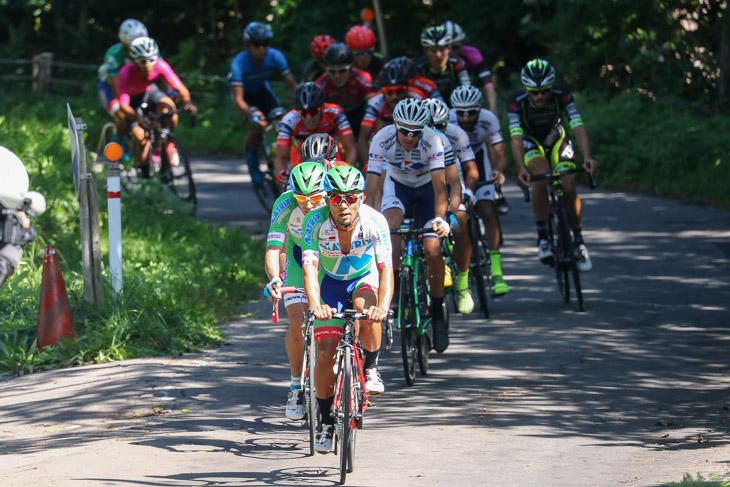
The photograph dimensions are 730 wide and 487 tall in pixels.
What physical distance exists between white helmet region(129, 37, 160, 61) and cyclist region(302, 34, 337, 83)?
1.78 metres

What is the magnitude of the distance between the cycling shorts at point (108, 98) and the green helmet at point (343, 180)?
844 centimetres

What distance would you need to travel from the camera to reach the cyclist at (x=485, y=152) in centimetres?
1187

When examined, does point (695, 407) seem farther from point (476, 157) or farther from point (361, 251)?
point (476, 157)

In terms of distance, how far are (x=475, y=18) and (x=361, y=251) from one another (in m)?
19.9

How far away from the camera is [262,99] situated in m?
15.5

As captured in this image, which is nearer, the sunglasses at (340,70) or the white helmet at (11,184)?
the white helmet at (11,184)

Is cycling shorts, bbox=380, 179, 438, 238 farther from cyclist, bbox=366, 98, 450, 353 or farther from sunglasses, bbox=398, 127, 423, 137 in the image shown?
sunglasses, bbox=398, 127, 423, 137

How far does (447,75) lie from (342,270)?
6851 millimetres

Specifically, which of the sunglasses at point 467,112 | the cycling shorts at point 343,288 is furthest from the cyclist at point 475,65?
the cycling shorts at point 343,288

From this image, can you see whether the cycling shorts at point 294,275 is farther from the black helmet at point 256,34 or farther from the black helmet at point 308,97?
the black helmet at point 256,34

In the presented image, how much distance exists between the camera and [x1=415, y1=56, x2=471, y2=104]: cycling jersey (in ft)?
45.9

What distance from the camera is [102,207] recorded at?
14.9m

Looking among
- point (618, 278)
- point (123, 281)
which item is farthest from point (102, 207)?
point (618, 278)

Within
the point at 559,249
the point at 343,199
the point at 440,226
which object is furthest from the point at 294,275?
the point at 559,249
